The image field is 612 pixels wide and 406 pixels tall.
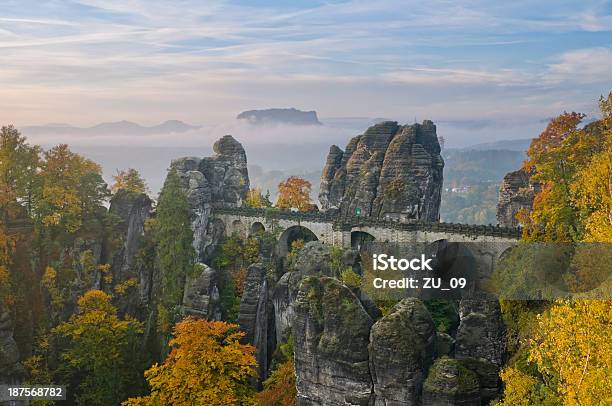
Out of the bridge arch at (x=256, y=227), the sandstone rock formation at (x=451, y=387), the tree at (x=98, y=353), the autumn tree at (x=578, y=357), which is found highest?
the bridge arch at (x=256, y=227)

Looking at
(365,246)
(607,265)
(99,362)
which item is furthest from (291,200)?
(607,265)

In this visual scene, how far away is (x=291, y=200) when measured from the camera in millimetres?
58625

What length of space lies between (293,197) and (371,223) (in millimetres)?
14220

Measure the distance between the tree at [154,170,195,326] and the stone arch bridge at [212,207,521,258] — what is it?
7019 millimetres

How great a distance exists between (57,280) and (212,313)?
520 inches

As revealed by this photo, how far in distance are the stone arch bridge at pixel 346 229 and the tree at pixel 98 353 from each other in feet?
54.6

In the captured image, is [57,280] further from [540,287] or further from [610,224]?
[610,224]

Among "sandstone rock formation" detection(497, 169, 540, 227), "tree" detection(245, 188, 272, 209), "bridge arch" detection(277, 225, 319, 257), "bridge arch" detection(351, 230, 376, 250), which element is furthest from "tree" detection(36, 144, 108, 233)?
"sandstone rock formation" detection(497, 169, 540, 227)

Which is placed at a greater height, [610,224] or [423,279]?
[610,224]

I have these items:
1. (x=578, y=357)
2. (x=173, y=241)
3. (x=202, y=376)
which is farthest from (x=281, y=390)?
(x=173, y=241)

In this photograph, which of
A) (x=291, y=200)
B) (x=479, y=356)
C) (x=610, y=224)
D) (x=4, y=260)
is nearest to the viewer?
(x=610, y=224)

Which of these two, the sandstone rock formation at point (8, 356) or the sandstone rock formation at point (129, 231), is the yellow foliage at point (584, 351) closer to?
the sandstone rock formation at point (8, 356)

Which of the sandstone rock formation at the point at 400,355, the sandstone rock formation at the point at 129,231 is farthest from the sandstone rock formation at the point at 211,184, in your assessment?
the sandstone rock formation at the point at 400,355

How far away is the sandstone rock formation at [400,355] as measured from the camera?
2236 cm
